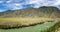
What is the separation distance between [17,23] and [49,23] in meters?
0.62

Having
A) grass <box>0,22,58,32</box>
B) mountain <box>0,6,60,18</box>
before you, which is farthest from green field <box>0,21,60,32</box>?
mountain <box>0,6,60,18</box>

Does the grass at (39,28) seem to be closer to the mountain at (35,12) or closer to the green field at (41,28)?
the green field at (41,28)

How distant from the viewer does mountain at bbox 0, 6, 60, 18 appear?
346cm

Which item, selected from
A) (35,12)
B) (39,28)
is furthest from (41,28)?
(35,12)

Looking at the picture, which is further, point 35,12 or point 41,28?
point 35,12

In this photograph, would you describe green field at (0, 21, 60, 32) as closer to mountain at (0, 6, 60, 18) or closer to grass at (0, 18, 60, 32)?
grass at (0, 18, 60, 32)

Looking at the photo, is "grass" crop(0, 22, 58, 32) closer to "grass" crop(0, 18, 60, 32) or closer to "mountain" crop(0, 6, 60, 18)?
"grass" crop(0, 18, 60, 32)

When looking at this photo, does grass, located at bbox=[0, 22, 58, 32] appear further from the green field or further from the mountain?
the mountain

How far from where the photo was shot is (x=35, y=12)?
351 centimetres

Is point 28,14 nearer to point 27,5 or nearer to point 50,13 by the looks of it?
point 27,5

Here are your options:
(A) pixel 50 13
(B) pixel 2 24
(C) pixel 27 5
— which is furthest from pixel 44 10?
(B) pixel 2 24

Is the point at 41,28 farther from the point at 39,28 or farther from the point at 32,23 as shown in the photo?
the point at 32,23

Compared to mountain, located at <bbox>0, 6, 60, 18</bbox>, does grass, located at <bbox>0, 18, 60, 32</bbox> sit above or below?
below

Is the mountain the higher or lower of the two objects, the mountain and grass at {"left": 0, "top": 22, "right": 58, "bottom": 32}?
the higher
